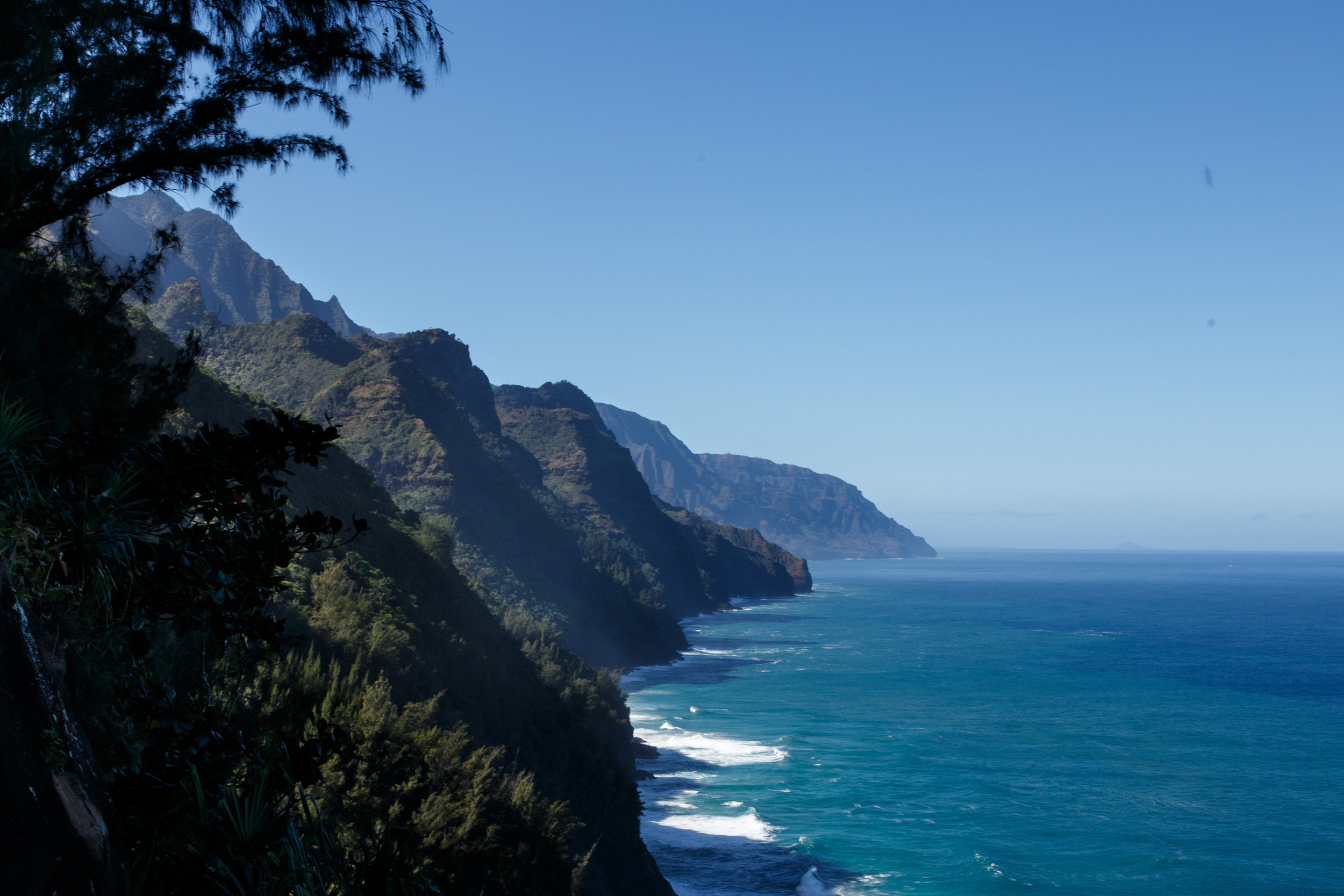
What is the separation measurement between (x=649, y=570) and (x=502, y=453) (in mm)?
27392

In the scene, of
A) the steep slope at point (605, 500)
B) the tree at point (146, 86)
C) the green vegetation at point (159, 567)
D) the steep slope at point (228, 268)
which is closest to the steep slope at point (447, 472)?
the steep slope at point (605, 500)

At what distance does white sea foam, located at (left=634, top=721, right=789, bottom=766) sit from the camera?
46438 mm

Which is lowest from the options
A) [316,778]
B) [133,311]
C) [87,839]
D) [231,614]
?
[316,778]

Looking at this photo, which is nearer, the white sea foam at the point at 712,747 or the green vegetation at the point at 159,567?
→ the green vegetation at the point at 159,567

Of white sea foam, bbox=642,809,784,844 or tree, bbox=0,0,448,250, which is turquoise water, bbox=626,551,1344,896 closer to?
white sea foam, bbox=642,809,784,844

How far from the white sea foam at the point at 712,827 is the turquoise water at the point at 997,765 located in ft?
0.41

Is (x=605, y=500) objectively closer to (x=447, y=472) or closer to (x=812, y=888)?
(x=447, y=472)

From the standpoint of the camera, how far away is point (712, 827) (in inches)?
1389

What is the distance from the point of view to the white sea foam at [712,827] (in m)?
34.3

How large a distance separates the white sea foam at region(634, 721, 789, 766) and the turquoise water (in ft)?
0.62

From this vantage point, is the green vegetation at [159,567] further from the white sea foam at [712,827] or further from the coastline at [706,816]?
the white sea foam at [712,827]

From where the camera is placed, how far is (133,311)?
23.8m

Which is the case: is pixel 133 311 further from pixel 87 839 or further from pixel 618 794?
pixel 87 839

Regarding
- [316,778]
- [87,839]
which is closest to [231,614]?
[316,778]
